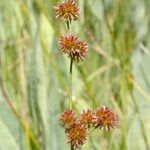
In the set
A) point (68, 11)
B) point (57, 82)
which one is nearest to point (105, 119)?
point (68, 11)

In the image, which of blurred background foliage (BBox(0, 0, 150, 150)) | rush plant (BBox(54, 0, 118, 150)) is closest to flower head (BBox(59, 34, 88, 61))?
rush plant (BBox(54, 0, 118, 150))

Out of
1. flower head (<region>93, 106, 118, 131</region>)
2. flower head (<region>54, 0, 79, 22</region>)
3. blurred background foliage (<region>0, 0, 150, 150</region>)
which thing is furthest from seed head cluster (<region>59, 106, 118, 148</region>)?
blurred background foliage (<region>0, 0, 150, 150</region>)

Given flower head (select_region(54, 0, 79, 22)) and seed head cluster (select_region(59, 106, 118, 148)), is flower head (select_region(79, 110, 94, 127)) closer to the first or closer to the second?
seed head cluster (select_region(59, 106, 118, 148))

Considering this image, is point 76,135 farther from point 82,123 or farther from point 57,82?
point 57,82

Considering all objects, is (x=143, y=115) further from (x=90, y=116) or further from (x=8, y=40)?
(x=90, y=116)

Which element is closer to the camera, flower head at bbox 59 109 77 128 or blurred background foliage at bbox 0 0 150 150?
flower head at bbox 59 109 77 128

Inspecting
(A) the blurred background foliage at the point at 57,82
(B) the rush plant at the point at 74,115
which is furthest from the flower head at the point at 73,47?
(A) the blurred background foliage at the point at 57,82

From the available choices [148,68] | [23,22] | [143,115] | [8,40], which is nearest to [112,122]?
Answer: [143,115]


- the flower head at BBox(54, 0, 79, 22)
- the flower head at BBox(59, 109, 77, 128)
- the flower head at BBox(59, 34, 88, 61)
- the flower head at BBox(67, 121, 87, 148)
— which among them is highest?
the flower head at BBox(54, 0, 79, 22)

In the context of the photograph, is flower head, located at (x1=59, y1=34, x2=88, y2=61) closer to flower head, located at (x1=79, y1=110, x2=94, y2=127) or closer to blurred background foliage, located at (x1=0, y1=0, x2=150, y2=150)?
flower head, located at (x1=79, y1=110, x2=94, y2=127)

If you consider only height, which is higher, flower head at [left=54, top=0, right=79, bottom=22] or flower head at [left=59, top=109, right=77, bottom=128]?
flower head at [left=54, top=0, right=79, bottom=22]
